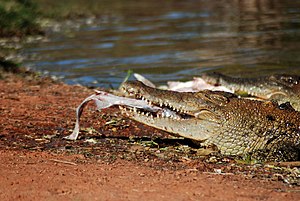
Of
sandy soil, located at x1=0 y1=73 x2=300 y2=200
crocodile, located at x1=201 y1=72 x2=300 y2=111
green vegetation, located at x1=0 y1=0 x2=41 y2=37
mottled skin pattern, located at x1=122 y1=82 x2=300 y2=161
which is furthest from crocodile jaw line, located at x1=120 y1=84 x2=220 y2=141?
green vegetation, located at x1=0 y1=0 x2=41 y2=37

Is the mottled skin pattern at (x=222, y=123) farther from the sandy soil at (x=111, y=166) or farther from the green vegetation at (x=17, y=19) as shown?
the green vegetation at (x=17, y=19)

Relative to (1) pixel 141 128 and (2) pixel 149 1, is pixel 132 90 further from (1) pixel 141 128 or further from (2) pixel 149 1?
(2) pixel 149 1

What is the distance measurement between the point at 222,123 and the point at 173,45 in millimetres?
8883

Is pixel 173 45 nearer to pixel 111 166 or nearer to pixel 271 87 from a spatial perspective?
pixel 271 87

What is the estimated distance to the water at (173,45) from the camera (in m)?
12.0

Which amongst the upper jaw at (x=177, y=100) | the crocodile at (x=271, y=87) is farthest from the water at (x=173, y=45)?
the upper jaw at (x=177, y=100)

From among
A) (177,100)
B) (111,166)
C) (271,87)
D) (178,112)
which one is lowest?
(271,87)

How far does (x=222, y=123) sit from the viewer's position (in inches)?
243

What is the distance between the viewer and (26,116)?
7.18 meters

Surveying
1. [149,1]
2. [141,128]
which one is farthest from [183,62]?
[149,1]

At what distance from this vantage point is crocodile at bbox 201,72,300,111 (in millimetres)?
8562

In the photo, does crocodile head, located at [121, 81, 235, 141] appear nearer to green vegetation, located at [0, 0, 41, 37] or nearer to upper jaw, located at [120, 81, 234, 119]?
upper jaw, located at [120, 81, 234, 119]

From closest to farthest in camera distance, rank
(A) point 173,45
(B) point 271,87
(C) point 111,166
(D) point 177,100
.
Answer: (C) point 111,166 → (D) point 177,100 → (B) point 271,87 → (A) point 173,45

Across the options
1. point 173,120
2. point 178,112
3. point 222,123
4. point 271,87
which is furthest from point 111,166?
point 271,87
